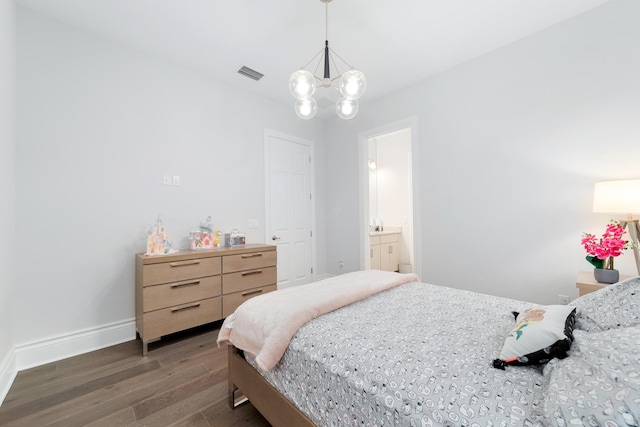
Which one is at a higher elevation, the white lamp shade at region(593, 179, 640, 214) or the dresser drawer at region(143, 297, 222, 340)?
the white lamp shade at region(593, 179, 640, 214)

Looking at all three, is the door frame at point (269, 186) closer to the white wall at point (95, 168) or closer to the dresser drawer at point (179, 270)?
the white wall at point (95, 168)

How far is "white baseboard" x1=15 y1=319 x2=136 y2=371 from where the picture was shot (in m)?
1.98

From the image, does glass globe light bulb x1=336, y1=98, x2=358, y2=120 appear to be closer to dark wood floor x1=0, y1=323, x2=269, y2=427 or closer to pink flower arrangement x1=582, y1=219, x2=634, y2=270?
pink flower arrangement x1=582, y1=219, x2=634, y2=270

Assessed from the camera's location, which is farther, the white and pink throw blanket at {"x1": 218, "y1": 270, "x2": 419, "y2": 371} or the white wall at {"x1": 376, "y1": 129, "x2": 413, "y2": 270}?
the white wall at {"x1": 376, "y1": 129, "x2": 413, "y2": 270}

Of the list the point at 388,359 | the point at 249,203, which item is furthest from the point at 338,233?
the point at 388,359

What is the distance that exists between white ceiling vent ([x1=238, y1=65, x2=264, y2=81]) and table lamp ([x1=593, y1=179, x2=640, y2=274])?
3277mm

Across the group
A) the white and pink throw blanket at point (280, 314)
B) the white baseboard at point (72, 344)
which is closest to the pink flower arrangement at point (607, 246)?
the white and pink throw blanket at point (280, 314)

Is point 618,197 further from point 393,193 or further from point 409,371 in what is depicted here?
point 393,193

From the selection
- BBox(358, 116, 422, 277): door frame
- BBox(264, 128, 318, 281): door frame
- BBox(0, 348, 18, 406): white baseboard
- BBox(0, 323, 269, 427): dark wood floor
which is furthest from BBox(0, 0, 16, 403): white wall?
BBox(358, 116, 422, 277): door frame

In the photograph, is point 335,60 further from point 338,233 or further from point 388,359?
point 388,359

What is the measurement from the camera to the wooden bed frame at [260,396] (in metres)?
1.13

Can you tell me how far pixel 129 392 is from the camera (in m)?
1.68

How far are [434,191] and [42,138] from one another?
3728 millimetres

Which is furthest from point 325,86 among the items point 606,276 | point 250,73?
point 606,276
